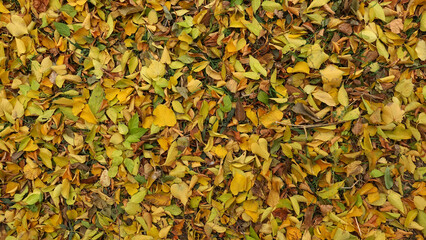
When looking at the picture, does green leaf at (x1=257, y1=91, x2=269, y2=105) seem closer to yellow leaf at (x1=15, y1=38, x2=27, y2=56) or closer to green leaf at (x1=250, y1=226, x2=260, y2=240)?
green leaf at (x1=250, y1=226, x2=260, y2=240)

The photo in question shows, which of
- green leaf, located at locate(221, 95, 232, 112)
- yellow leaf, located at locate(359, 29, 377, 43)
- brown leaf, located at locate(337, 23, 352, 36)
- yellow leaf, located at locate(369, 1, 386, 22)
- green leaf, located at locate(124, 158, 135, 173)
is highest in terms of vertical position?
yellow leaf, located at locate(369, 1, 386, 22)

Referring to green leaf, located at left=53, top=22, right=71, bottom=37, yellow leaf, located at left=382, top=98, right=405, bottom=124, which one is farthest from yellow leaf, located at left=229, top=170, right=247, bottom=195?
green leaf, located at left=53, top=22, right=71, bottom=37

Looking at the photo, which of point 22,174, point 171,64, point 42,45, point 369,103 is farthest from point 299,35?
point 22,174

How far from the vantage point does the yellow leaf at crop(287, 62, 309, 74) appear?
3.00ft

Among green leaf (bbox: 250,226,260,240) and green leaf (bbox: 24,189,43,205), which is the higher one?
green leaf (bbox: 24,189,43,205)

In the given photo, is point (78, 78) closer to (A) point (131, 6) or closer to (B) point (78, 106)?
(B) point (78, 106)

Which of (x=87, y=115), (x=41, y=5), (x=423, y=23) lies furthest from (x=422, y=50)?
(x=41, y=5)

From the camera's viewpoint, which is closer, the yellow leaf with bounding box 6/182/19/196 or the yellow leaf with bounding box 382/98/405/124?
the yellow leaf with bounding box 382/98/405/124

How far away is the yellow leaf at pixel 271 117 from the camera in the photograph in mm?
921

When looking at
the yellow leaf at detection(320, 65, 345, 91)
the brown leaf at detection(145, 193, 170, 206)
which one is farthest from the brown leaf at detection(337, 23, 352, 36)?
the brown leaf at detection(145, 193, 170, 206)

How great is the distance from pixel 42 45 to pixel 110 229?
611 mm

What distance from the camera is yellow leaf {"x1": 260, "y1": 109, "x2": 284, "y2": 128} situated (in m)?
0.92

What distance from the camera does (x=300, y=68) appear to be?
0.92 meters

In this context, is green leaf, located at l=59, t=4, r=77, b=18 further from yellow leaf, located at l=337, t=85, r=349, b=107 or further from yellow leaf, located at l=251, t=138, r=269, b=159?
yellow leaf, located at l=337, t=85, r=349, b=107
